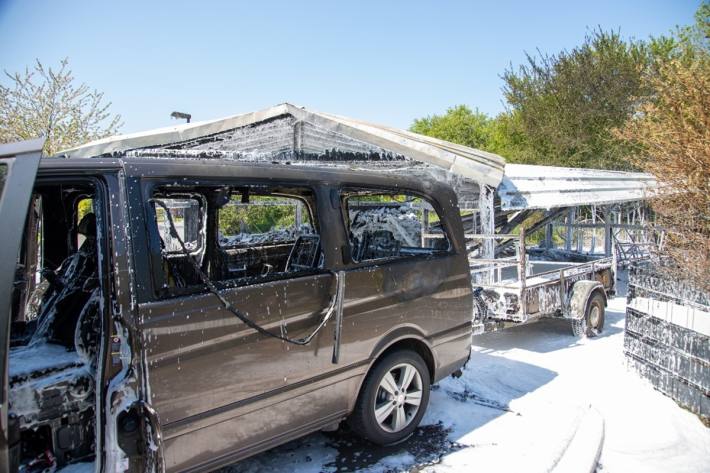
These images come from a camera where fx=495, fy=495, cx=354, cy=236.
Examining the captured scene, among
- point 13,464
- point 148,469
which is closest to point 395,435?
point 148,469

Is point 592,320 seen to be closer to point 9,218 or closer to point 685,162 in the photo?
point 685,162

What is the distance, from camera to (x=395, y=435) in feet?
12.8

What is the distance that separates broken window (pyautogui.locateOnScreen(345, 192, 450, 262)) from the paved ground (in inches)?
59.6

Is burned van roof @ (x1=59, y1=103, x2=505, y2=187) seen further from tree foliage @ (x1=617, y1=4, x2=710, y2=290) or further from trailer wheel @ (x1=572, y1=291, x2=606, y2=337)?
trailer wheel @ (x1=572, y1=291, x2=606, y2=337)

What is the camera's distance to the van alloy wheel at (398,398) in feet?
12.5

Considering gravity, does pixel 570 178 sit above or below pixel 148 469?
above

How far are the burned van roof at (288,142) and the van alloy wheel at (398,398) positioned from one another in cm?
444

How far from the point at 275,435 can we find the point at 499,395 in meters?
2.92

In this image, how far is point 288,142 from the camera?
10062mm

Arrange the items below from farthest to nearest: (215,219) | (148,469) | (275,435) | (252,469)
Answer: (215,219) < (252,469) < (275,435) < (148,469)

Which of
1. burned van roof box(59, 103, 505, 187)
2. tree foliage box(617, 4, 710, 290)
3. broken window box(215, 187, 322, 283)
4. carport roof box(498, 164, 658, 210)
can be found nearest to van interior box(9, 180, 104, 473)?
broken window box(215, 187, 322, 283)

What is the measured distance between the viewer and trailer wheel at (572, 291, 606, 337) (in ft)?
25.9

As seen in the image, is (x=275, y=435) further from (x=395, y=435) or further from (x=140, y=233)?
(x=140, y=233)

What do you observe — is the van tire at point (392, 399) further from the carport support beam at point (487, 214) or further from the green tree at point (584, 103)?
the green tree at point (584, 103)
